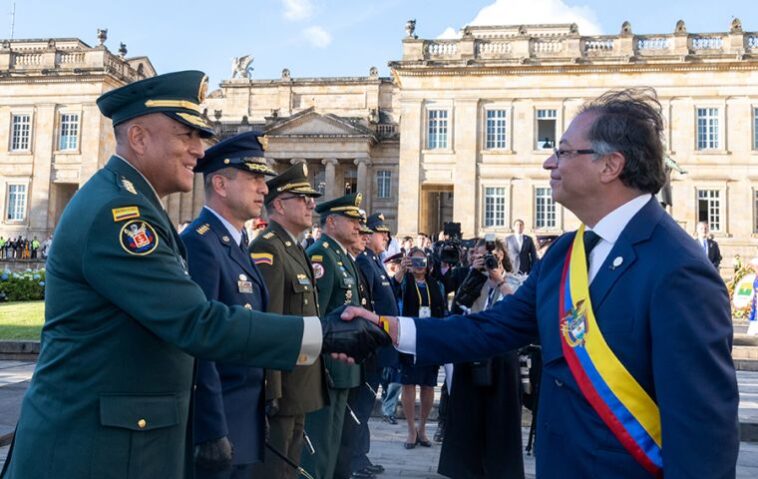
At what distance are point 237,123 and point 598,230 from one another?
45.8 m

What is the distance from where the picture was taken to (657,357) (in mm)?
1944

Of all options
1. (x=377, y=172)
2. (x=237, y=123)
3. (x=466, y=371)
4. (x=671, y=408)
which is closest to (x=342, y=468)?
(x=466, y=371)

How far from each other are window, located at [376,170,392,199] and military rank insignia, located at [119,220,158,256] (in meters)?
41.6

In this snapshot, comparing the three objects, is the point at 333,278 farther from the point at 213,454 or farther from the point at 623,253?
the point at 623,253

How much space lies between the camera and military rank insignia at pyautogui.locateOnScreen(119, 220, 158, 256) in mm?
2080

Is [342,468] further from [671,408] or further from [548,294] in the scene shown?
[671,408]

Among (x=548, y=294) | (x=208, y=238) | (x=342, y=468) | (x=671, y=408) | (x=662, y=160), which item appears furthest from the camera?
(x=342, y=468)

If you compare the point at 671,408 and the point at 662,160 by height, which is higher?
the point at 662,160

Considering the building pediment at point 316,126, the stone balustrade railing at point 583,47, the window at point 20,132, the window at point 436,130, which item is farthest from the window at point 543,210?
the window at point 20,132

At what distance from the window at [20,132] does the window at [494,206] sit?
2930 cm

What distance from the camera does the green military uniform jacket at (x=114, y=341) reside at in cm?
206

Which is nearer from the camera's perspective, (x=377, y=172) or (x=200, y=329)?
(x=200, y=329)

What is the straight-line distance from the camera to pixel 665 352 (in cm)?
192

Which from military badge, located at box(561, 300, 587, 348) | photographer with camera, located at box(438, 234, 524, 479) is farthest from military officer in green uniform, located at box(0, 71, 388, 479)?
photographer with camera, located at box(438, 234, 524, 479)
